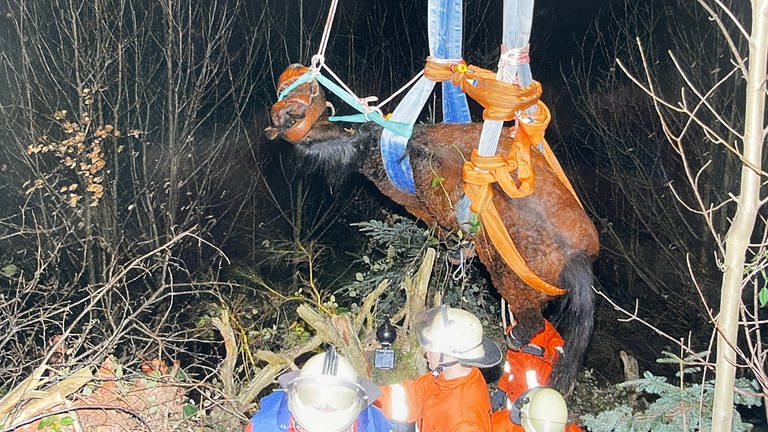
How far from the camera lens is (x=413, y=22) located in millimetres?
10469

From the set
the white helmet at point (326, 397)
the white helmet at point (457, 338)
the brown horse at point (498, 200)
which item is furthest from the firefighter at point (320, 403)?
the brown horse at point (498, 200)

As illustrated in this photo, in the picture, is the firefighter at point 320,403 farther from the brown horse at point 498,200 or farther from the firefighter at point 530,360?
the firefighter at point 530,360

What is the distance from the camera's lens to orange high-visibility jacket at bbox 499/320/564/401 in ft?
16.1

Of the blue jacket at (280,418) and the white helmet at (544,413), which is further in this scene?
the white helmet at (544,413)

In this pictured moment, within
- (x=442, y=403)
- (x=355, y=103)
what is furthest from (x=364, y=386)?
(x=355, y=103)

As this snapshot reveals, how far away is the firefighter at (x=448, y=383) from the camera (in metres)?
3.78

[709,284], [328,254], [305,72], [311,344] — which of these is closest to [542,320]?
[311,344]

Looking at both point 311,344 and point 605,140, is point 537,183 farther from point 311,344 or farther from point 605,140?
point 605,140

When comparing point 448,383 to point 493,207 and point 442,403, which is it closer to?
point 442,403

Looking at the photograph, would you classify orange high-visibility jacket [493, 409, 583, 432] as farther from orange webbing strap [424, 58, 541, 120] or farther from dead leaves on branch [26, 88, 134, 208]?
dead leaves on branch [26, 88, 134, 208]

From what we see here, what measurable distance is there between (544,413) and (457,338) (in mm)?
634

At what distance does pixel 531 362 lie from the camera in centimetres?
497

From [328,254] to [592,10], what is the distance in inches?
204

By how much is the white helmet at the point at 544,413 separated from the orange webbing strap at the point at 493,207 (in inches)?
24.9
